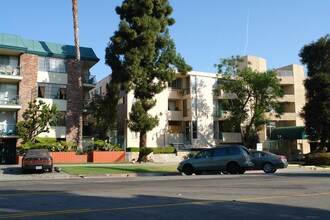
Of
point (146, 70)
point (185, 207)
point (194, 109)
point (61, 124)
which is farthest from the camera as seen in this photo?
point (194, 109)

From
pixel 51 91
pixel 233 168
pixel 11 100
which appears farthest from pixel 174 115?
pixel 233 168

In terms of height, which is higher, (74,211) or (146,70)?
(146,70)

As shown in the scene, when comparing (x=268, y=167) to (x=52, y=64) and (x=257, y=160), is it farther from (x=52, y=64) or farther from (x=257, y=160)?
(x=52, y=64)

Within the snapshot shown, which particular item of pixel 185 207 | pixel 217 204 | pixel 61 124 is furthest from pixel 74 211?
pixel 61 124

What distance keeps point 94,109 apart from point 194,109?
13368mm

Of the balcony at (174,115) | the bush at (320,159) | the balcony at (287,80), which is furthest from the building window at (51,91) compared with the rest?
the balcony at (287,80)

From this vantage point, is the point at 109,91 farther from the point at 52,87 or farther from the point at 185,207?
the point at 185,207

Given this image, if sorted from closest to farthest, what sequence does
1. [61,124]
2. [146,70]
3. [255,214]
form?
[255,214] → [146,70] → [61,124]

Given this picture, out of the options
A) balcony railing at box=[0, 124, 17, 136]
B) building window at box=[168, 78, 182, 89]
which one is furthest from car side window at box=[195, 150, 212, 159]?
building window at box=[168, 78, 182, 89]

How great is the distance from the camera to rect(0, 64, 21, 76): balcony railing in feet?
116

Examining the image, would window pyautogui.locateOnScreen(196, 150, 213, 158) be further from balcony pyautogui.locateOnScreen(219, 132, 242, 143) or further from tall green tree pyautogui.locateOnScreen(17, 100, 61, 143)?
balcony pyautogui.locateOnScreen(219, 132, 242, 143)

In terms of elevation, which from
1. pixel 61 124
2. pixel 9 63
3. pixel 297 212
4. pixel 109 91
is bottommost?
pixel 297 212

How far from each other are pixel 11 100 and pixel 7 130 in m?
3.01

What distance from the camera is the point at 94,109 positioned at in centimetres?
3862
